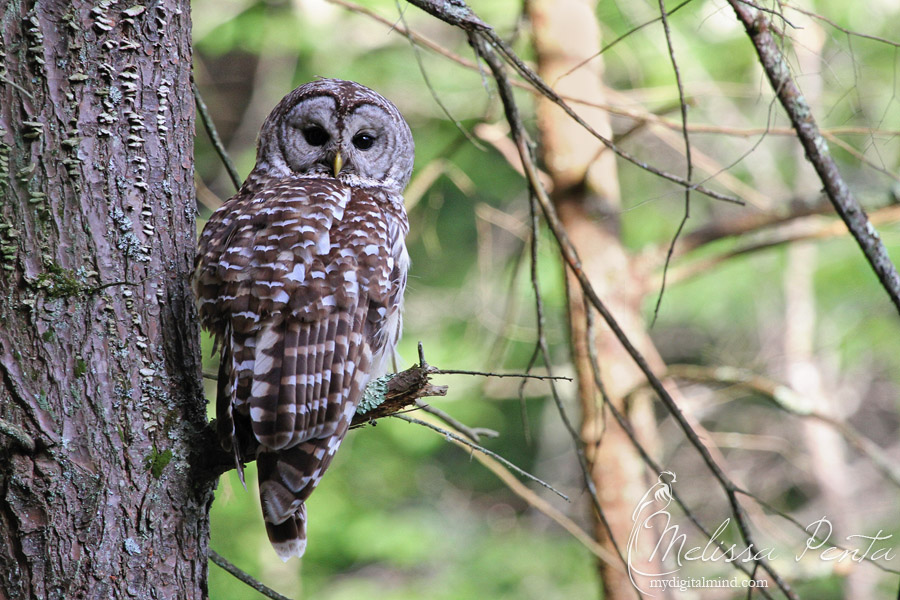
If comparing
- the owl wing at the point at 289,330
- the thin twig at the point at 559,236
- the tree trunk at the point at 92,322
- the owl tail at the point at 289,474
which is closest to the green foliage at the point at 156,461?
the tree trunk at the point at 92,322

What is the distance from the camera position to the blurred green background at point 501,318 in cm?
647

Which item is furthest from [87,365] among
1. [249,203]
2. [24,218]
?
[249,203]

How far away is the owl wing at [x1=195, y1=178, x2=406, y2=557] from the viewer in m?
1.96

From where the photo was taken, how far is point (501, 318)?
577 cm

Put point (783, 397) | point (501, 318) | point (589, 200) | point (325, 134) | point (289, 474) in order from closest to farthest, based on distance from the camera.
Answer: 1. point (289, 474)
2. point (325, 134)
3. point (783, 397)
4. point (589, 200)
5. point (501, 318)

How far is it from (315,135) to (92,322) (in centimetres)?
125

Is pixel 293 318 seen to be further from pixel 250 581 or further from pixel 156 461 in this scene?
pixel 250 581

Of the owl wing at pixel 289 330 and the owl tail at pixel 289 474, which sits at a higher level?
the owl wing at pixel 289 330

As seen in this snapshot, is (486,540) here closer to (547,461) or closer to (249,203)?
(547,461)

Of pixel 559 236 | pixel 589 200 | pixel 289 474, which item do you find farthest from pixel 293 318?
pixel 589 200

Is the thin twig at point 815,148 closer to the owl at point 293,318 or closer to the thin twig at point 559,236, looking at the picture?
the thin twig at point 559,236

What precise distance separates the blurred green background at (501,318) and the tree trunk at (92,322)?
3295 mm

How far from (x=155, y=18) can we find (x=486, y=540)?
6711 mm

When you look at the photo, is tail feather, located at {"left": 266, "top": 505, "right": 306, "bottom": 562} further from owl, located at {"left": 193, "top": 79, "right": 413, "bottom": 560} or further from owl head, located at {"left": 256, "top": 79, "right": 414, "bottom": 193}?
owl head, located at {"left": 256, "top": 79, "right": 414, "bottom": 193}
